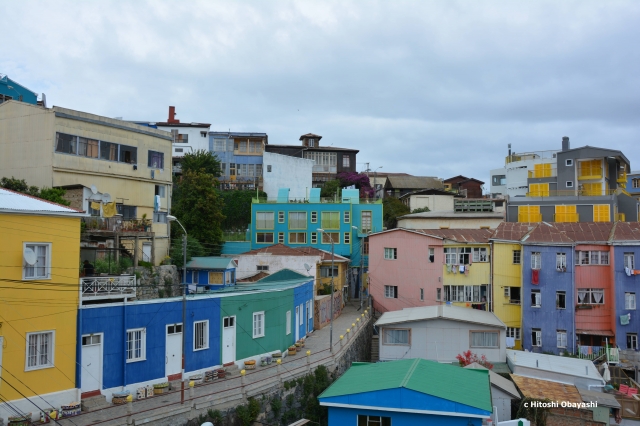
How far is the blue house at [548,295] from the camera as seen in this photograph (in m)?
35.0

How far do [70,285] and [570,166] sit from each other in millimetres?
45164

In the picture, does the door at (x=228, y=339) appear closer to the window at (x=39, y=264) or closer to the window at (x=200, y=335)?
the window at (x=200, y=335)

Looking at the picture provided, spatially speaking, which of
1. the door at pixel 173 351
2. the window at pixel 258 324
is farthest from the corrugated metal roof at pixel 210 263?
the door at pixel 173 351

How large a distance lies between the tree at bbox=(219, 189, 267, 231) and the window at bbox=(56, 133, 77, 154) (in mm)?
23820

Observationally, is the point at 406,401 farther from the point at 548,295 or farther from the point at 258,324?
the point at 548,295

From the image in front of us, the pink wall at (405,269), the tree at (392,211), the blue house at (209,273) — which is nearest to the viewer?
the blue house at (209,273)

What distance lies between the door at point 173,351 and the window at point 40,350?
4507mm

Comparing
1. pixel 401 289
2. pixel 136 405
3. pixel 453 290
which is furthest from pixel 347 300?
pixel 136 405

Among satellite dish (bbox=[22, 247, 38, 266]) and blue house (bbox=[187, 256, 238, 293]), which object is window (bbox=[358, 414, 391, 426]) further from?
blue house (bbox=[187, 256, 238, 293])

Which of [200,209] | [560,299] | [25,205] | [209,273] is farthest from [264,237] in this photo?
[25,205]

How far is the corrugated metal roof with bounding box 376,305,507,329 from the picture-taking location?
31000mm

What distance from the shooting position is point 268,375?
23719 mm

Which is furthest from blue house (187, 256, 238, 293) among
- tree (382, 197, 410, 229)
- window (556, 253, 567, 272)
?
tree (382, 197, 410, 229)

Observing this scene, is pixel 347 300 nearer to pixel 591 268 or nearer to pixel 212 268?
pixel 212 268
